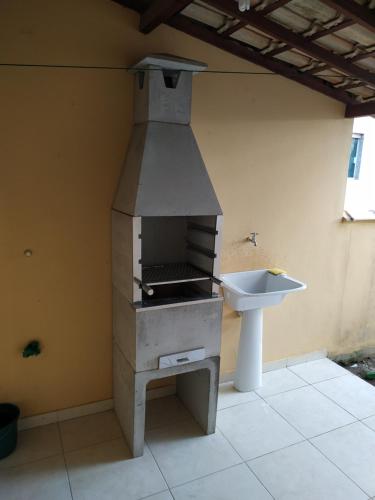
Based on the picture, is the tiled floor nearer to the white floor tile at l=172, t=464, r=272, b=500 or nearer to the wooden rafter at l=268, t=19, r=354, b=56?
the white floor tile at l=172, t=464, r=272, b=500

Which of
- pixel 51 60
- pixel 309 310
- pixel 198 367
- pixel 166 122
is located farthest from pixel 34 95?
pixel 309 310

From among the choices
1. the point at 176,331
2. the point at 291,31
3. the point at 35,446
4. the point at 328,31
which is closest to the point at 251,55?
the point at 291,31

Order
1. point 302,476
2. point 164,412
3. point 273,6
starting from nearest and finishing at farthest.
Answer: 1. point 273,6
2. point 302,476
3. point 164,412

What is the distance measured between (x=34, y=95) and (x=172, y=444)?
2.25 meters

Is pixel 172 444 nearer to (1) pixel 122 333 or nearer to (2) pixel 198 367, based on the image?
(2) pixel 198 367

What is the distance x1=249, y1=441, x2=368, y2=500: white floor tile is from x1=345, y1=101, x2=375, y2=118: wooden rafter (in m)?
2.44

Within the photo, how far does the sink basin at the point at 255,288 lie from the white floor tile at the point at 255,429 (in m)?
0.76

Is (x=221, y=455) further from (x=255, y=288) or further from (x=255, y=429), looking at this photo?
(x=255, y=288)

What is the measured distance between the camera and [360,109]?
282cm

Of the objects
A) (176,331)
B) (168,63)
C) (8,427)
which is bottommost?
(8,427)

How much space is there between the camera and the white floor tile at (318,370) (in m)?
3.08

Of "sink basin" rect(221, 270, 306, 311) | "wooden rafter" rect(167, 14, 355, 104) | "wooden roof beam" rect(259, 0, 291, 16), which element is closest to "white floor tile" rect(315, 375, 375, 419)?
"sink basin" rect(221, 270, 306, 311)

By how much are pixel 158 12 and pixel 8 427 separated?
2454 mm

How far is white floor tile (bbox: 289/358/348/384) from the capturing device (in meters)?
3.08
